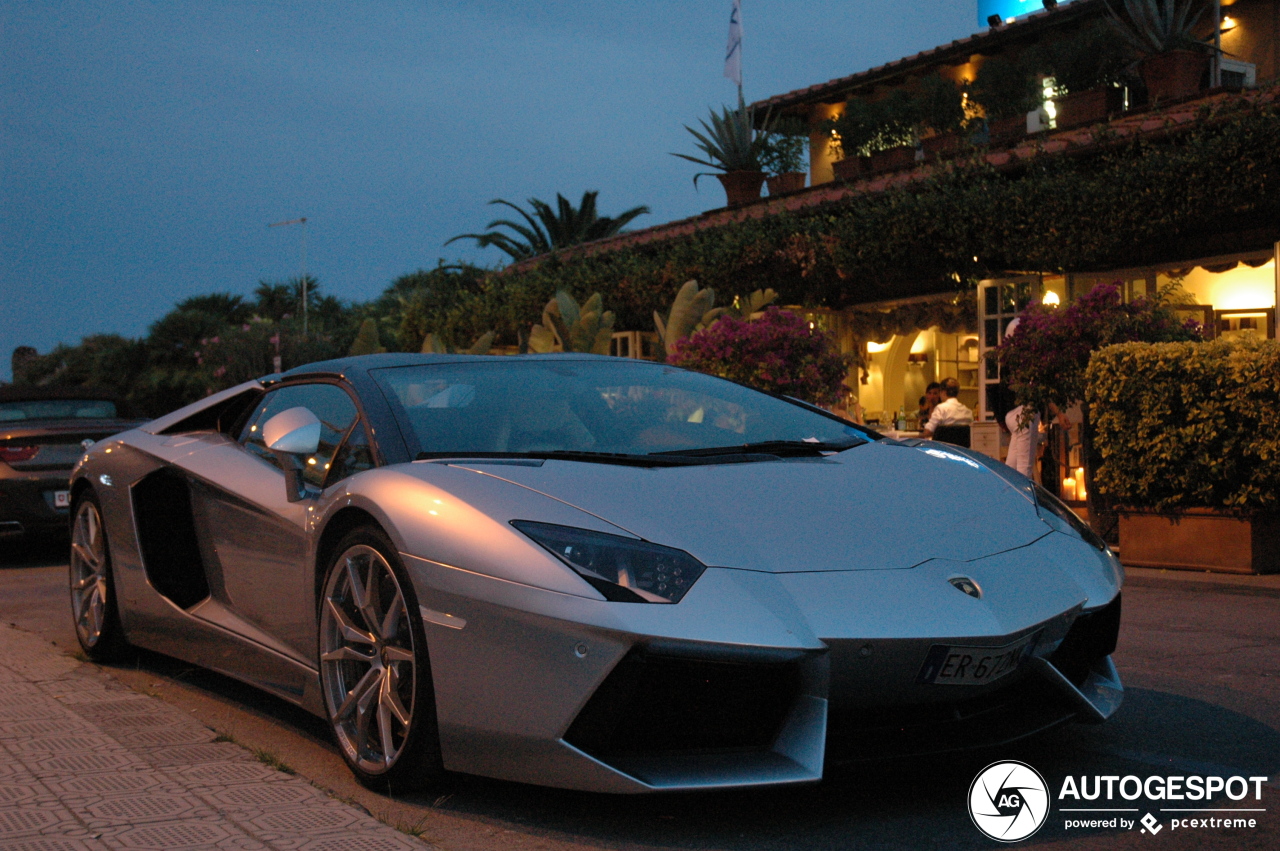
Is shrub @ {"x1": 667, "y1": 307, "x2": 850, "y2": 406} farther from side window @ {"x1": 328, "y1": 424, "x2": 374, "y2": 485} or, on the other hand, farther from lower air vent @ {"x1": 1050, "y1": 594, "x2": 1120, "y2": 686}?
lower air vent @ {"x1": 1050, "y1": 594, "x2": 1120, "y2": 686}

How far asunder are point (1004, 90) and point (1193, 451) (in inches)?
433

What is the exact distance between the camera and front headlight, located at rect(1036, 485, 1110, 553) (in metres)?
3.66

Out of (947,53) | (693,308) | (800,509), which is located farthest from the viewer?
(947,53)

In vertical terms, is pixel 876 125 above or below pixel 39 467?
above

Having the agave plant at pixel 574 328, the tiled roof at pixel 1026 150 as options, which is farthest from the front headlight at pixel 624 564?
the agave plant at pixel 574 328

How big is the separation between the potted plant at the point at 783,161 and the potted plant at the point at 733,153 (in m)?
0.20

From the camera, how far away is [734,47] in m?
23.4

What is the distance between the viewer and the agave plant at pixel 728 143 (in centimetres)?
1927

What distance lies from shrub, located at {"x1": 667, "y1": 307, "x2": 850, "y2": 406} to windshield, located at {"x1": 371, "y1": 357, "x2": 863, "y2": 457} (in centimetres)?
1002

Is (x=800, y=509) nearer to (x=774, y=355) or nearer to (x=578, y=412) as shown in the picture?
(x=578, y=412)

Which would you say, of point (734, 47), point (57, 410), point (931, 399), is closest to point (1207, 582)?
point (931, 399)

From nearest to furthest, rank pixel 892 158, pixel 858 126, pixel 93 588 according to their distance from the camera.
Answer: pixel 93 588, pixel 892 158, pixel 858 126

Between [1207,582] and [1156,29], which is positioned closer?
[1207,582]

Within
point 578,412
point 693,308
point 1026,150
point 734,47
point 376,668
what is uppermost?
point 734,47
